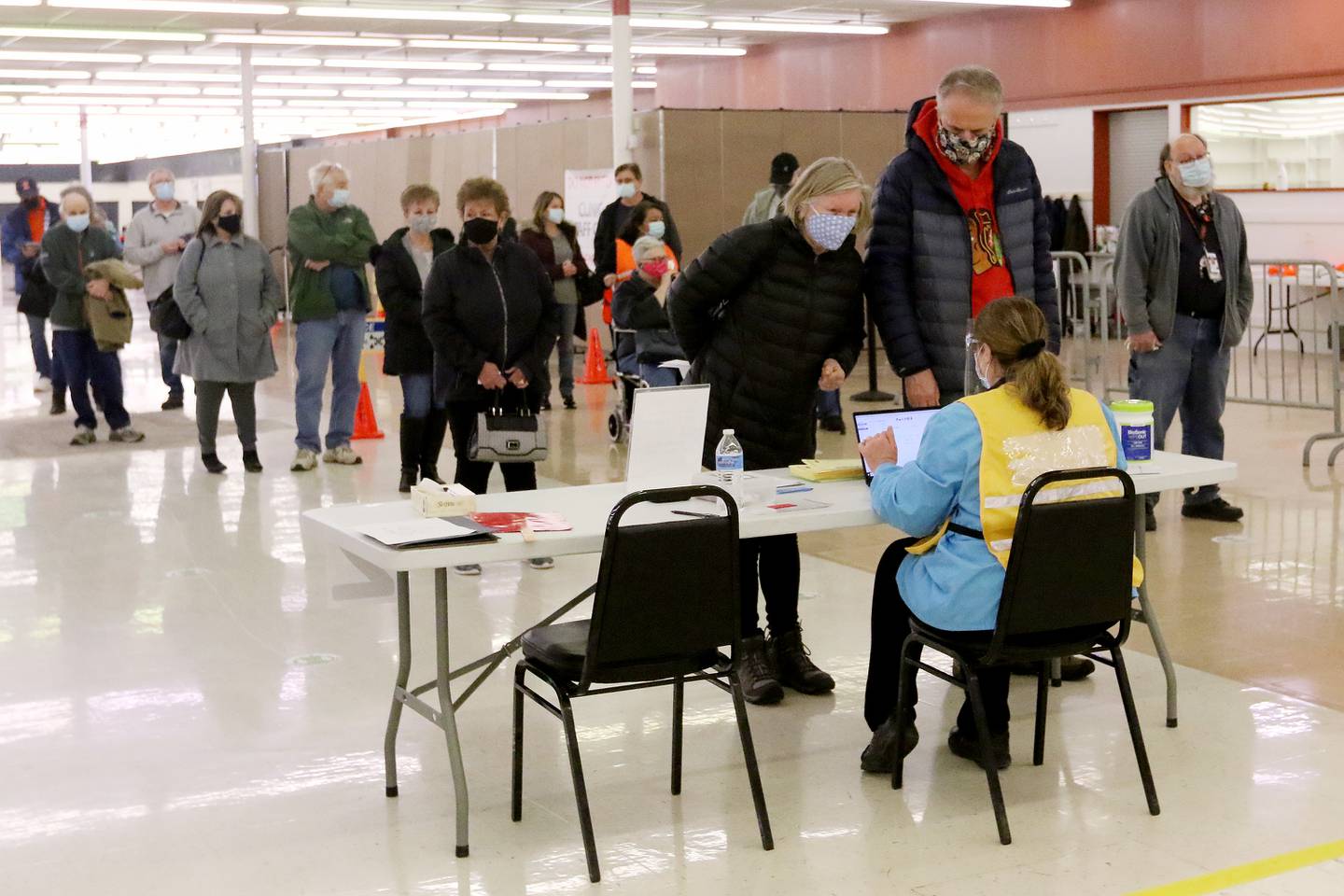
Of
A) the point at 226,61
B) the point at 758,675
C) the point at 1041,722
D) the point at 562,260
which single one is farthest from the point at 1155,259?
the point at 226,61

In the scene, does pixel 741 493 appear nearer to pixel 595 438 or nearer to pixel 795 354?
pixel 795 354

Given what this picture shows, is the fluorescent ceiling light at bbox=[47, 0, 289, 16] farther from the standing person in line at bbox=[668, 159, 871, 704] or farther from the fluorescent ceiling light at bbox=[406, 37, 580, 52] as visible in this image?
the standing person in line at bbox=[668, 159, 871, 704]

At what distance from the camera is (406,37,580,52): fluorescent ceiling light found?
17844 millimetres

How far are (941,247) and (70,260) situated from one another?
6246 mm

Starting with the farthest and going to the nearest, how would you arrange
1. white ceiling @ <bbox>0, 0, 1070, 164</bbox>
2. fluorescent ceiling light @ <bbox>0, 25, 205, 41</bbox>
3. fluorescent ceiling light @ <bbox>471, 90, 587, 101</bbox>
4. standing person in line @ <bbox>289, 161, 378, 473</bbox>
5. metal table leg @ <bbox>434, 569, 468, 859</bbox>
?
fluorescent ceiling light @ <bbox>471, 90, 587, 101</bbox> < fluorescent ceiling light @ <bbox>0, 25, 205, 41</bbox> < white ceiling @ <bbox>0, 0, 1070, 164</bbox> < standing person in line @ <bbox>289, 161, 378, 473</bbox> < metal table leg @ <bbox>434, 569, 468, 859</bbox>

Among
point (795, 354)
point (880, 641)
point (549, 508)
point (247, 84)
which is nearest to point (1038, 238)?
point (795, 354)

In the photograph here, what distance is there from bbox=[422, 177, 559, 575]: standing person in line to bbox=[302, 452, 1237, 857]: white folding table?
5.85ft

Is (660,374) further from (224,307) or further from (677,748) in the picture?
(677,748)

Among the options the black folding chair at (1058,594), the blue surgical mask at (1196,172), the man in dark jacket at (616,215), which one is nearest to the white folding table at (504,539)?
the black folding chair at (1058,594)

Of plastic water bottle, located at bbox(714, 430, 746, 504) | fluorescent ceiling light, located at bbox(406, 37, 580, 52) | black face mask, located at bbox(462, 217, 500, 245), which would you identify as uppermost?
fluorescent ceiling light, located at bbox(406, 37, 580, 52)

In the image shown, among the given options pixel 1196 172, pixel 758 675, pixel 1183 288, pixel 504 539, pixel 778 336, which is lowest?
pixel 758 675

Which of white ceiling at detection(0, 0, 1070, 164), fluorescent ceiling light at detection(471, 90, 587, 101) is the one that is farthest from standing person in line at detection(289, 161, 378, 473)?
fluorescent ceiling light at detection(471, 90, 587, 101)

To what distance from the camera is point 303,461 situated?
7977mm

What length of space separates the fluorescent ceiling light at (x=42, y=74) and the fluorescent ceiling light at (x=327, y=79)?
2.40 m
